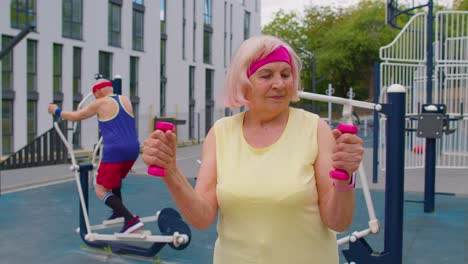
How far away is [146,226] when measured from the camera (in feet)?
21.7

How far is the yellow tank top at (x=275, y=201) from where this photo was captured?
1.88m

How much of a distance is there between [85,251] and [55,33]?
1485 cm

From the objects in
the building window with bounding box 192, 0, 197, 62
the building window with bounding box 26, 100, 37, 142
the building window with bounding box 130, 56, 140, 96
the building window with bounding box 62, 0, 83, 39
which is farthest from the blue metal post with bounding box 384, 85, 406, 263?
the building window with bounding box 192, 0, 197, 62

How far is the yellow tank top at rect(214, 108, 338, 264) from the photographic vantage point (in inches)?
74.0

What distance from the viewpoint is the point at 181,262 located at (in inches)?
198

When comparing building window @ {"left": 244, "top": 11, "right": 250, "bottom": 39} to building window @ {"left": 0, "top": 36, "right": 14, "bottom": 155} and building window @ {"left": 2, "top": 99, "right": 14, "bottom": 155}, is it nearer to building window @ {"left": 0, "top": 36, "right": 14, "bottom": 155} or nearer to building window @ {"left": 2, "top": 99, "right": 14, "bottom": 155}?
building window @ {"left": 0, "top": 36, "right": 14, "bottom": 155}

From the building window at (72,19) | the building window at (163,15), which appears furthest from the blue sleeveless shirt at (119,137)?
the building window at (163,15)

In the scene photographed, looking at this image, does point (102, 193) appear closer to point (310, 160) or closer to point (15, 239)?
point (15, 239)

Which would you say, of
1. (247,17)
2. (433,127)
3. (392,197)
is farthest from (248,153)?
(247,17)

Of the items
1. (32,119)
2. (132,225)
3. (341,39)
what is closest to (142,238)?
(132,225)

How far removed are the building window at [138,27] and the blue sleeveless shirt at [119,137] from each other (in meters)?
18.8

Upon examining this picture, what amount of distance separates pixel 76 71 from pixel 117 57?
2.55 metres

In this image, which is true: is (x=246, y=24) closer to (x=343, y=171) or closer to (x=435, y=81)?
(x=435, y=81)

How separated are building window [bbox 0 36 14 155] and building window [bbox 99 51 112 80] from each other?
4.78m
